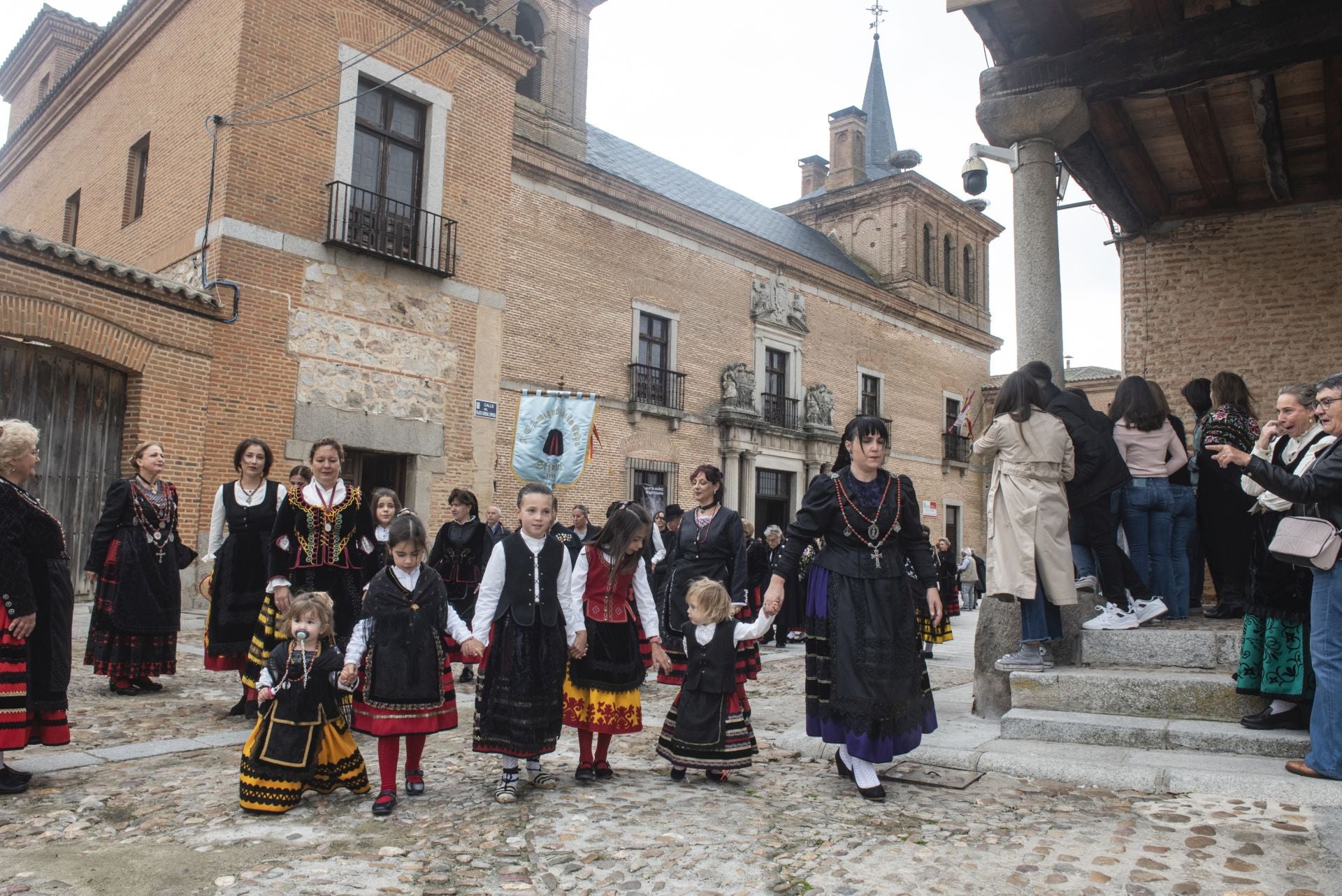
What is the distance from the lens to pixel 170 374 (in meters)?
11.7

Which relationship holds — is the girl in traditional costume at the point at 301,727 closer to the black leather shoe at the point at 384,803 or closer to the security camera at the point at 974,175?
the black leather shoe at the point at 384,803

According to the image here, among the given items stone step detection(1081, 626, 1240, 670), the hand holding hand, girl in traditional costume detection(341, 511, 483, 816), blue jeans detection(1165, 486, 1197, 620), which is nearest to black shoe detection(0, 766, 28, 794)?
the hand holding hand

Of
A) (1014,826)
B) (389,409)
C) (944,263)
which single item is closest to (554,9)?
(389,409)

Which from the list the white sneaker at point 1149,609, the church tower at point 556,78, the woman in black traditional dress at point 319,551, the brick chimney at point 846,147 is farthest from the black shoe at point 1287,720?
the brick chimney at point 846,147

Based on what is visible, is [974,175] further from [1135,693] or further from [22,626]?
[22,626]

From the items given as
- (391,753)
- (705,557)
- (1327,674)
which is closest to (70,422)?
(705,557)

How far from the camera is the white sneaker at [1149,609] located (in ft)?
19.4

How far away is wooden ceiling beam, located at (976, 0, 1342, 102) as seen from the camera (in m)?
6.27

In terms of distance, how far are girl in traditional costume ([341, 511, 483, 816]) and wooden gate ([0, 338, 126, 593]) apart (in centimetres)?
840

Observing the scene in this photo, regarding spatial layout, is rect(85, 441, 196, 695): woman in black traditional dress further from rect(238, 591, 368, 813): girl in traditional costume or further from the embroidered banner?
the embroidered banner

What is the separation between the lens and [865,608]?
4355mm

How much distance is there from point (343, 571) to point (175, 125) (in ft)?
37.6

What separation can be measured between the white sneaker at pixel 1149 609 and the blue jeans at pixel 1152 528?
0.67ft

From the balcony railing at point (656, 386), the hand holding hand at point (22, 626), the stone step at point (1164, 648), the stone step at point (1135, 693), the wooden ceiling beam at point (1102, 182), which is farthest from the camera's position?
the balcony railing at point (656, 386)
